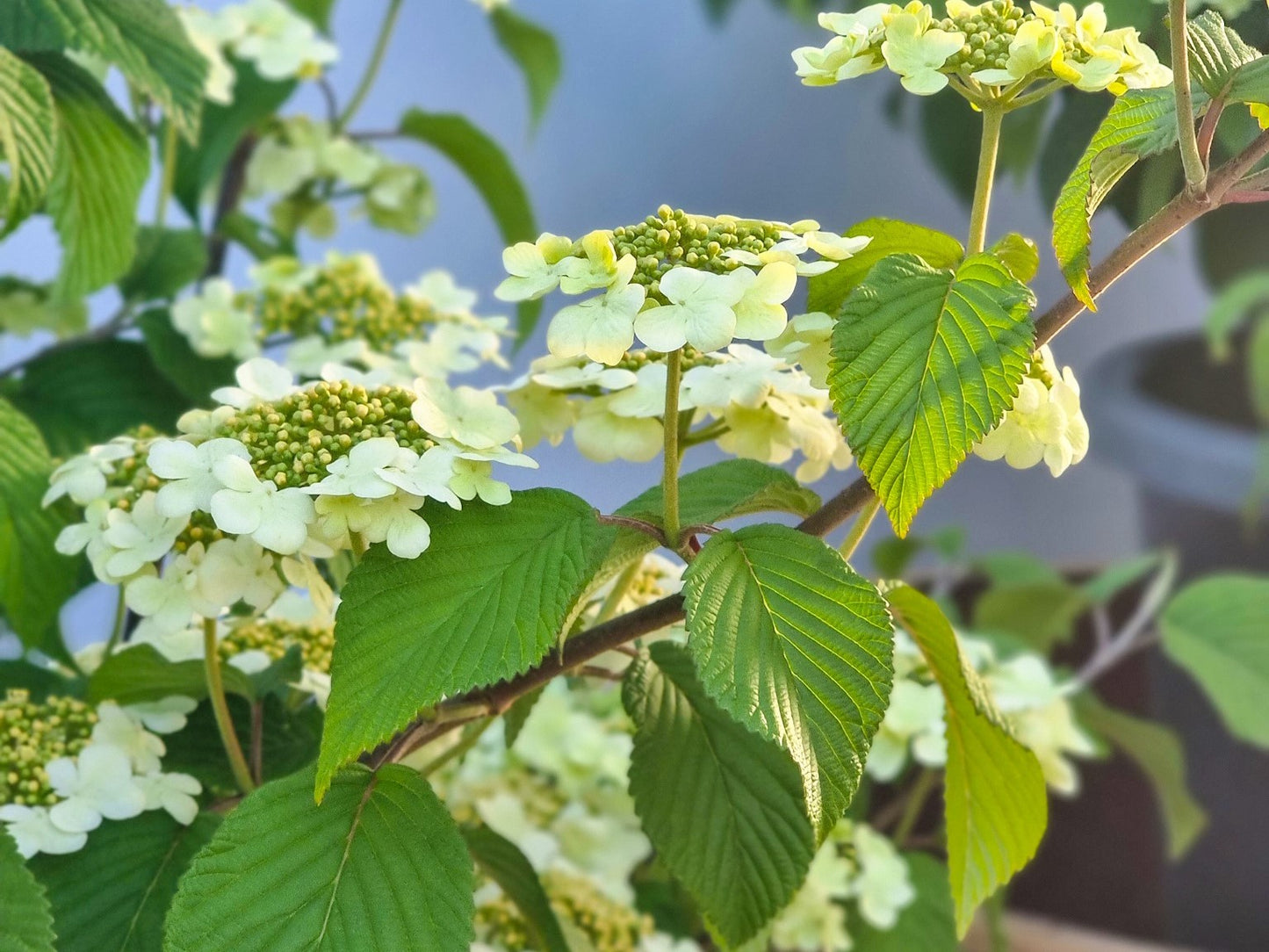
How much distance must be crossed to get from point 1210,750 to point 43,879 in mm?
1072

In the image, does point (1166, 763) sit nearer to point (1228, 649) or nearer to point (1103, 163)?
point (1228, 649)

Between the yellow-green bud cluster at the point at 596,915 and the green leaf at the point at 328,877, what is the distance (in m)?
0.19

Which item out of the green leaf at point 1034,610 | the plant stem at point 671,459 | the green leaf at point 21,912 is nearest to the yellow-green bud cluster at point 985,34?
the plant stem at point 671,459

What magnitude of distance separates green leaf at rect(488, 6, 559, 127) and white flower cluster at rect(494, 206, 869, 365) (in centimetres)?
61

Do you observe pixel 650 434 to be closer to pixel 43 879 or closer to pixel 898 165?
pixel 43 879

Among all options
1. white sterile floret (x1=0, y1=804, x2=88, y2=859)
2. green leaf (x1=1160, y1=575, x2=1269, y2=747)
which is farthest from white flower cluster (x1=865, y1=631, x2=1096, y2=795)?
white sterile floret (x1=0, y1=804, x2=88, y2=859)

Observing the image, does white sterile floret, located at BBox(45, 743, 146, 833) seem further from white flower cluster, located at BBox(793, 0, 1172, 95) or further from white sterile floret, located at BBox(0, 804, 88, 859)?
white flower cluster, located at BBox(793, 0, 1172, 95)

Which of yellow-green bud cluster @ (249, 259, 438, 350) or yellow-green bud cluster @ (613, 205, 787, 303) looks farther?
yellow-green bud cluster @ (249, 259, 438, 350)

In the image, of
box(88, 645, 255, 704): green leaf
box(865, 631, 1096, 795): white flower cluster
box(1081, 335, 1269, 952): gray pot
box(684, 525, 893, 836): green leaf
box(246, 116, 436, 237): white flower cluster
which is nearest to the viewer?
box(684, 525, 893, 836): green leaf

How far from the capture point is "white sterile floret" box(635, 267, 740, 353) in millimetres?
280

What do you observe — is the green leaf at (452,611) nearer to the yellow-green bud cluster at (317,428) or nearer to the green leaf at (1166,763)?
the yellow-green bud cluster at (317,428)

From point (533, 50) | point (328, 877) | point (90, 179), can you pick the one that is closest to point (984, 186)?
point (328, 877)

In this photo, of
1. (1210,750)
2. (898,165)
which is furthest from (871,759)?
(898,165)

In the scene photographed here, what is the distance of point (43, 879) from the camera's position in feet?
1.20
